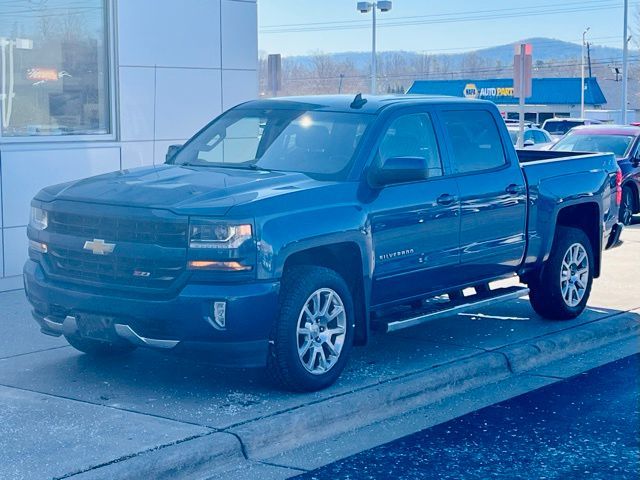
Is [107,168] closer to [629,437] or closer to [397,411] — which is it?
[397,411]

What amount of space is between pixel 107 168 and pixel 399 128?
473 centimetres

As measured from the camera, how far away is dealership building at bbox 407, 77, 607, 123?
245 ft

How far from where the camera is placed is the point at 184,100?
1264 centimetres

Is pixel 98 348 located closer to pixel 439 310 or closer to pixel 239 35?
pixel 439 310

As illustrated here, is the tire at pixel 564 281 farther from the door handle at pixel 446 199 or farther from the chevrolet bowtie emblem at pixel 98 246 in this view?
the chevrolet bowtie emblem at pixel 98 246

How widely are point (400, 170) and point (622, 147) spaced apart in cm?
1295

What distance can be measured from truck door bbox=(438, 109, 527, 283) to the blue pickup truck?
0.05 ft

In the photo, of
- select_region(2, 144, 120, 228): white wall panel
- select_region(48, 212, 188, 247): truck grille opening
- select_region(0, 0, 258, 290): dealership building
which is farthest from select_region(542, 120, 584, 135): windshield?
select_region(48, 212, 188, 247): truck grille opening

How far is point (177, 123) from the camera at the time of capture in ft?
41.3

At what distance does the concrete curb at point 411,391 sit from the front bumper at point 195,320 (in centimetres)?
51

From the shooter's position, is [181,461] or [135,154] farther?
[135,154]

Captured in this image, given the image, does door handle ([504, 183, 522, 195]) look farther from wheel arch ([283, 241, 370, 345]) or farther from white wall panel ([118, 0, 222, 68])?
white wall panel ([118, 0, 222, 68])

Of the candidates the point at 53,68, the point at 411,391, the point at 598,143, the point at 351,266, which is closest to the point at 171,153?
the point at 351,266

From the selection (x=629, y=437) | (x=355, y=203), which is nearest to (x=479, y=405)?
(x=629, y=437)
